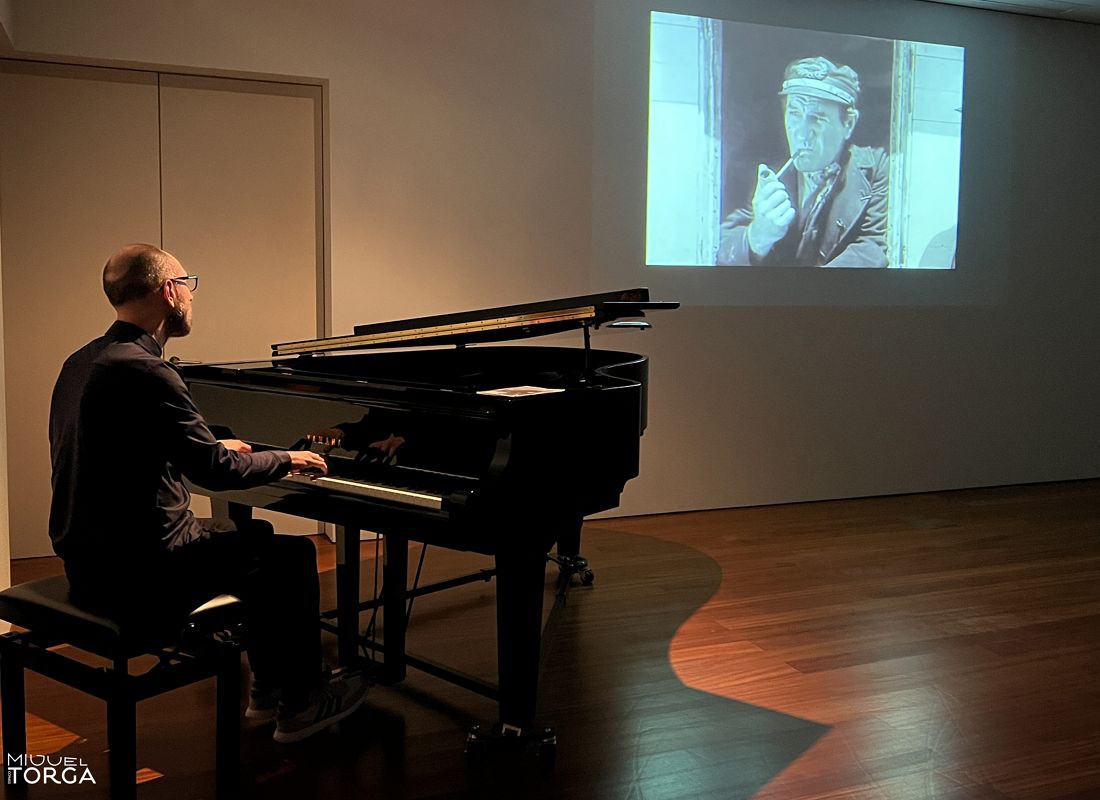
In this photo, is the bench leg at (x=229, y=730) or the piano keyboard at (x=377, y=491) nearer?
the bench leg at (x=229, y=730)

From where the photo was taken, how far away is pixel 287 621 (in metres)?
2.64

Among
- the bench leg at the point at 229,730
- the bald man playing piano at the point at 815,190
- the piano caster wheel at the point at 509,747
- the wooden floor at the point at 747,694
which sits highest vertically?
the bald man playing piano at the point at 815,190

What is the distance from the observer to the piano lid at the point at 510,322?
110 inches

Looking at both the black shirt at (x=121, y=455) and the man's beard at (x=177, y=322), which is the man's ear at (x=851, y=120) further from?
the black shirt at (x=121, y=455)

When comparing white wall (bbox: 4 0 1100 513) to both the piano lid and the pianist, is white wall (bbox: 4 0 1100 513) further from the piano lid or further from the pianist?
the pianist

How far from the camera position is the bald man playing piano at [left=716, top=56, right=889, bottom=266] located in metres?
5.62

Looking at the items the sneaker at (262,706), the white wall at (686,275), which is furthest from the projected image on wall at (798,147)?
the sneaker at (262,706)

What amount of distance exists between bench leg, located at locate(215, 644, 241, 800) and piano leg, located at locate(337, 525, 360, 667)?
0.62m

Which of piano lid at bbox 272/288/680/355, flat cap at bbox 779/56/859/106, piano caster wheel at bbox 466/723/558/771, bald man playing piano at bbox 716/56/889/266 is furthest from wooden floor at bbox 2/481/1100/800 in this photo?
flat cap at bbox 779/56/859/106

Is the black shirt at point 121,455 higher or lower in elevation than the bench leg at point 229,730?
higher

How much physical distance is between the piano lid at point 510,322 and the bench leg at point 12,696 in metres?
1.27

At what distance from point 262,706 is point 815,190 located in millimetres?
4159

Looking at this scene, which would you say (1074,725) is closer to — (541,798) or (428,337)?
(541,798)

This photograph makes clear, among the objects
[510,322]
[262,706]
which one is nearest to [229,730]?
[262,706]
